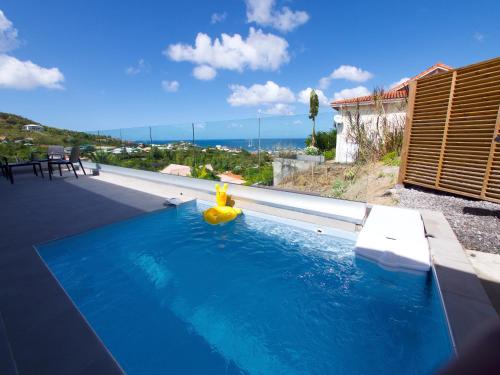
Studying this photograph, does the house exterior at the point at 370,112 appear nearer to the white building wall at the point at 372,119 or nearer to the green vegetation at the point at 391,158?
the white building wall at the point at 372,119

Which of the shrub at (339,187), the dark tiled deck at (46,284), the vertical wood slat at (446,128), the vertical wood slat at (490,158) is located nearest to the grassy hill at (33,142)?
the dark tiled deck at (46,284)

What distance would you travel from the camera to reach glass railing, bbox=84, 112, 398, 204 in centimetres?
679

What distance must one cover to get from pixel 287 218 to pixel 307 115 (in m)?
3.96

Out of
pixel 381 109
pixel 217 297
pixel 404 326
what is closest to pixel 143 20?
pixel 381 109

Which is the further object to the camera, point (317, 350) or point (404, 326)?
point (404, 326)

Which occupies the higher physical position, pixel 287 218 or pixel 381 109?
pixel 381 109

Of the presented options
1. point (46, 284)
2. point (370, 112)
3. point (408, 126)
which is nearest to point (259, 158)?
point (408, 126)

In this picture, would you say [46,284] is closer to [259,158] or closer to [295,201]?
[295,201]

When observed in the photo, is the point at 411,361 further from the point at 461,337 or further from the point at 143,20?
the point at 143,20

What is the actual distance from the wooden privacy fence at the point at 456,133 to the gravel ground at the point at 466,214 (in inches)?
9.6

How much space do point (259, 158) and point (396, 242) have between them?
5070mm

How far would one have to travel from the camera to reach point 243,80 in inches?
758

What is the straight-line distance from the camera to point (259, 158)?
309 inches

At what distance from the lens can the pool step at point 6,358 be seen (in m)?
1.63
